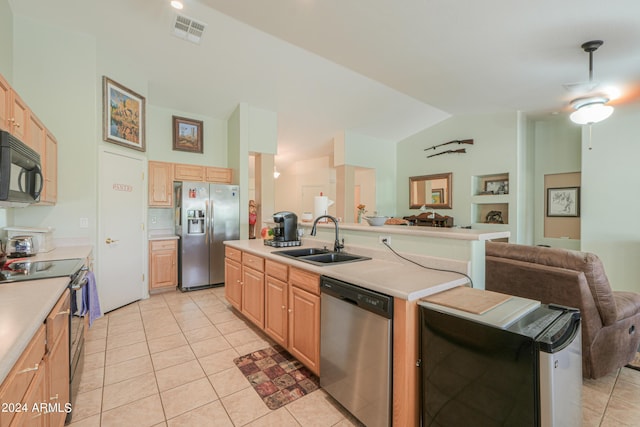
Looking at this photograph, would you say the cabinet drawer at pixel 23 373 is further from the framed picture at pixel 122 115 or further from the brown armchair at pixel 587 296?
the framed picture at pixel 122 115

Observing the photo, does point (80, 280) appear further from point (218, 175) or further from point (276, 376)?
point (218, 175)

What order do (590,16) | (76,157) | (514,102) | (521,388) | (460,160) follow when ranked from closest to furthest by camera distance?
(521,388) → (590,16) → (76,157) → (514,102) → (460,160)

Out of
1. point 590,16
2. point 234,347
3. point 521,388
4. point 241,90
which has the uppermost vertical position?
point 241,90

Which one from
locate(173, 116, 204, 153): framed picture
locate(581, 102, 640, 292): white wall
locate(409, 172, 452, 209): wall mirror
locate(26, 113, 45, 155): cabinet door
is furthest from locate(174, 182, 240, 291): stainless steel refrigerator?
locate(581, 102, 640, 292): white wall

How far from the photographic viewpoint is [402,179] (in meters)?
7.36

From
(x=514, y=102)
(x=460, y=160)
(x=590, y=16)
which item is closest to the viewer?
(x=590, y=16)

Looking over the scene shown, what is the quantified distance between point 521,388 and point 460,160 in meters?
5.78

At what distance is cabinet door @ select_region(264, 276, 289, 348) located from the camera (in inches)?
93.6

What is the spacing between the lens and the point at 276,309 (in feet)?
8.16

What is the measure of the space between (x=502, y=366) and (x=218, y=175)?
501 cm

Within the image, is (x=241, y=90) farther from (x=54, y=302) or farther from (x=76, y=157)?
(x=54, y=302)

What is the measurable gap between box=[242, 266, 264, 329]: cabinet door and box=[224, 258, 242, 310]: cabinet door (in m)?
0.12

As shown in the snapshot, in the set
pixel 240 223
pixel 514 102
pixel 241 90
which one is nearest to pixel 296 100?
pixel 241 90

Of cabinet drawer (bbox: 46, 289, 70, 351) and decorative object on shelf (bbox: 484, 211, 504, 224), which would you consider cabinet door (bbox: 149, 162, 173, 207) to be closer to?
cabinet drawer (bbox: 46, 289, 70, 351)
